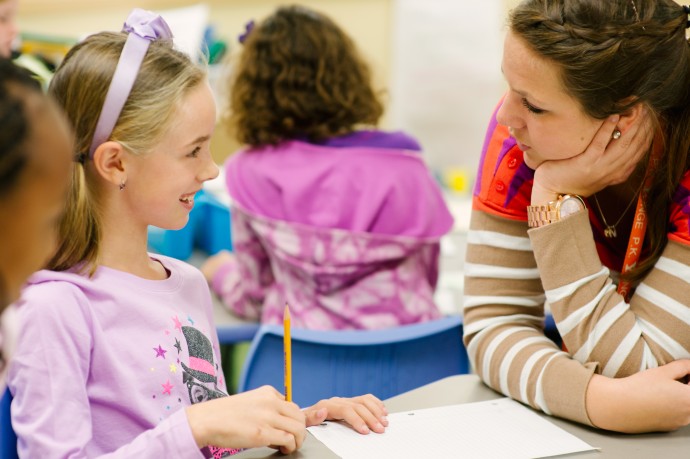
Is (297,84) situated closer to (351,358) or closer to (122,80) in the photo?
(351,358)

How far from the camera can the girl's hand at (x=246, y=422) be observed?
2.92ft

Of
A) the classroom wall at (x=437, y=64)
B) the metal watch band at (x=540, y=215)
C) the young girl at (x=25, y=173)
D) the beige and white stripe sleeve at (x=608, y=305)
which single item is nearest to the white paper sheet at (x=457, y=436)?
the beige and white stripe sleeve at (x=608, y=305)

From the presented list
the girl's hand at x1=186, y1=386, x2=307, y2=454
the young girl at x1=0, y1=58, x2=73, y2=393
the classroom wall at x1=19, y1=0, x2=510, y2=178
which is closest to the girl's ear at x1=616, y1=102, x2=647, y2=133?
the girl's hand at x1=186, y1=386, x2=307, y2=454

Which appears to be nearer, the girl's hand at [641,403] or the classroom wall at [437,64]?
the girl's hand at [641,403]

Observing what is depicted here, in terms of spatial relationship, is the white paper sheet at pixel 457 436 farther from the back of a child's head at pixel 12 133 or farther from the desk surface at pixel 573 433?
the back of a child's head at pixel 12 133

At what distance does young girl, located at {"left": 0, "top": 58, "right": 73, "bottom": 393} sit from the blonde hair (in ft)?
1.25

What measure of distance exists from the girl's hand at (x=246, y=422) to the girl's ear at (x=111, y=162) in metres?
0.32

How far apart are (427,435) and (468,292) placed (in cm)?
28

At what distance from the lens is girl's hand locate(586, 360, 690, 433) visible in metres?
1.04

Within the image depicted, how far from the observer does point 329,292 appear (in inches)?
74.7

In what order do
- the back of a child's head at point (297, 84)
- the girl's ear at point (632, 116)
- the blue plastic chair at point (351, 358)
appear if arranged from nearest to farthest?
the girl's ear at point (632, 116)
the blue plastic chair at point (351, 358)
the back of a child's head at point (297, 84)

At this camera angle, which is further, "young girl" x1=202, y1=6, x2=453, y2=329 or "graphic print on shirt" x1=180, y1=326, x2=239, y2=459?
"young girl" x1=202, y1=6, x2=453, y2=329

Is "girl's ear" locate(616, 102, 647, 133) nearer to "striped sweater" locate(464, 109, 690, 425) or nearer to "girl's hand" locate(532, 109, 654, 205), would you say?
"girl's hand" locate(532, 109, 654, 205)

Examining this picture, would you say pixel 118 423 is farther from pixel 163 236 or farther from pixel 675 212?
pixel 163 236
